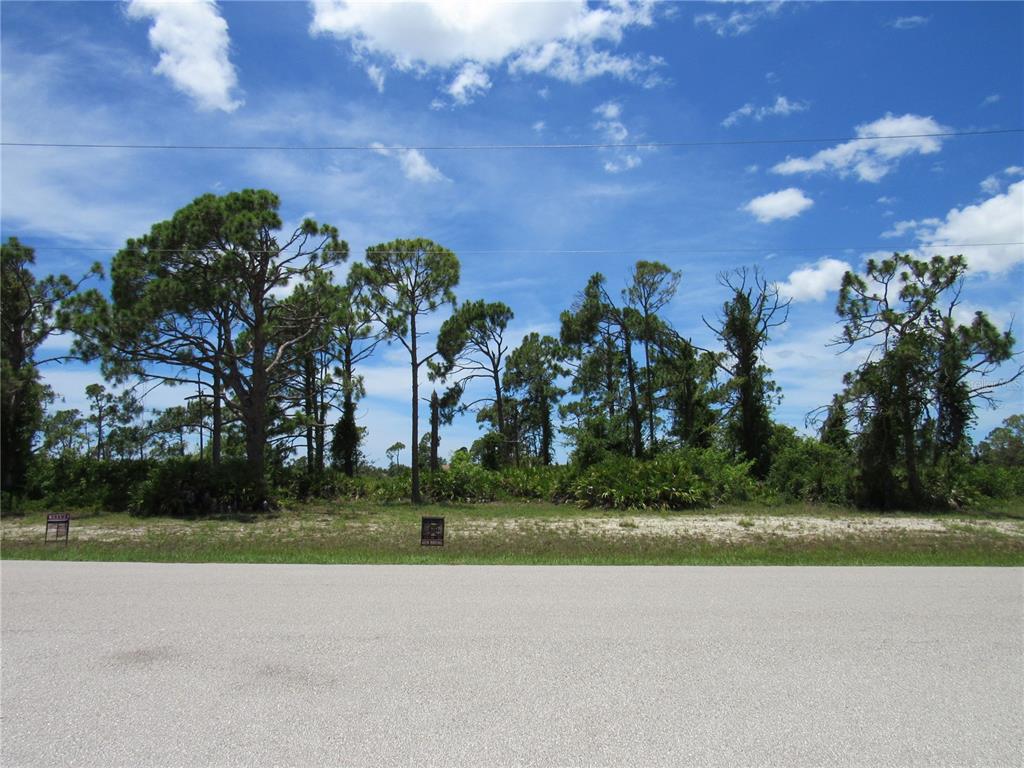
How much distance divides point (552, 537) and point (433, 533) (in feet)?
12.0

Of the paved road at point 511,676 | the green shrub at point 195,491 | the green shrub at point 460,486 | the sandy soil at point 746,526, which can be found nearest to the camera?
the paved road at point 511,676

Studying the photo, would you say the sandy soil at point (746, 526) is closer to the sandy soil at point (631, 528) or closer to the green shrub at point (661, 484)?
the sandy soil at point (631, 528)

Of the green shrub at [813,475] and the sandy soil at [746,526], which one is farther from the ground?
the green shrub at [813,475]

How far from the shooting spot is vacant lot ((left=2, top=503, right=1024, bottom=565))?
1285cm

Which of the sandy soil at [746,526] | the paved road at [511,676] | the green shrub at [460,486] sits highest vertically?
the green shrub at [460,486]

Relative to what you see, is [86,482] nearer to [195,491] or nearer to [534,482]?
[195,491]

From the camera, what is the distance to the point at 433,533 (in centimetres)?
1459

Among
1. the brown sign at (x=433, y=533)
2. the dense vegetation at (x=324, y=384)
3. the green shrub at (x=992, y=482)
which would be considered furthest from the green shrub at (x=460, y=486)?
the green shrub at (x=992, y=482)

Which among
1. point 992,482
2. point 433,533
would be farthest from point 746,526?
point 992,482

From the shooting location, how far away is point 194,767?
375 centimetres

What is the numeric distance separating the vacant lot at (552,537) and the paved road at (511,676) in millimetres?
4264

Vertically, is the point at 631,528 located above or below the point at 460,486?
below

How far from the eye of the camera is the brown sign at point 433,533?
14.5m

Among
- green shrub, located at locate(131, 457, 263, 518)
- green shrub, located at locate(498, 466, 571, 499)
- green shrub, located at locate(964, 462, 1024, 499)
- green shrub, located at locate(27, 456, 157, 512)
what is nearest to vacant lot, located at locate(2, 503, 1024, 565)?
green shrub, located at locate(131, 457, 263, 518)
